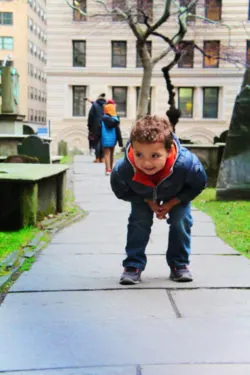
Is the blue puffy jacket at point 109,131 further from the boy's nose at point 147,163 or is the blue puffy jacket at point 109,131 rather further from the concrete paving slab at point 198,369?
the concrete paving slab at point 198,369

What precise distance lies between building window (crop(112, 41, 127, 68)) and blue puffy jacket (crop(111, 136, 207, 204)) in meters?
38.2

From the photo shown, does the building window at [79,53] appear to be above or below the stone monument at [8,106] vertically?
above

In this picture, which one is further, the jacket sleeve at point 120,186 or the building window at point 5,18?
the building window at point 5,18

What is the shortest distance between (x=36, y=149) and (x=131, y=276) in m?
7.98

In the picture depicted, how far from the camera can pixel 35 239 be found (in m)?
5.51

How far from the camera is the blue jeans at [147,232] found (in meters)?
3.93

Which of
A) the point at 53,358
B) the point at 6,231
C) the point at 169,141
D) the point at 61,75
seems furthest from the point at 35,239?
the point at 61,75

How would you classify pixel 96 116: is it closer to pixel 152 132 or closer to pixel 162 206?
pixel 162 206

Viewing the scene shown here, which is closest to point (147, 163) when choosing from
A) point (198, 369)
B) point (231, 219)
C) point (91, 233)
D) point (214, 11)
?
point (198, 369)

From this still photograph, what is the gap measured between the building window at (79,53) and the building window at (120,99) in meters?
3.08

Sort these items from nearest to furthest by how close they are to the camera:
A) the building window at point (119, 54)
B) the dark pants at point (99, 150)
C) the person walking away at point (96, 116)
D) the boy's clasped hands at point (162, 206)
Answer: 1. the boy's clasped hands at point (162, 206)
2. the dark pants at point (99, 150)
3. the person walking away at point (96, 116)
4. the building window at point (119, 54)

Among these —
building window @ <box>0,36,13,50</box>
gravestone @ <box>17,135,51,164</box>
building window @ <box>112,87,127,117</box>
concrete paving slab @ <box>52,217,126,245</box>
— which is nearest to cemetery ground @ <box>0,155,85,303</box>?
concrete paving slab @ <box>52,217,126,245</box>

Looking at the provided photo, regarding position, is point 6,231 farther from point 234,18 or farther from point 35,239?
point 234,18

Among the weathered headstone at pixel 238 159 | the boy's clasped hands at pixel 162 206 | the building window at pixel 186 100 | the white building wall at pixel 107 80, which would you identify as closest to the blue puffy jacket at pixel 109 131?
the weathered headstone at pixel 238 159
